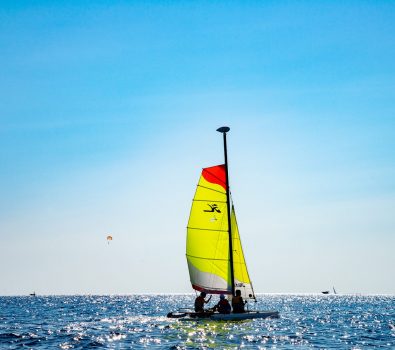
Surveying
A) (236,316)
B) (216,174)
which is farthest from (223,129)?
(236,316)

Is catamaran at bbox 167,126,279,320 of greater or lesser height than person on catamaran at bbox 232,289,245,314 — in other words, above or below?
above

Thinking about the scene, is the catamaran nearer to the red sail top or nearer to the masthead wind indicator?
the red sail top

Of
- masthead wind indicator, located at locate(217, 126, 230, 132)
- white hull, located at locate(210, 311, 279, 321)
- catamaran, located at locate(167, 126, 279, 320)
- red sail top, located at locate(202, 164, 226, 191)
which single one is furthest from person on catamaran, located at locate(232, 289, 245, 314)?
masthead wind indicator, located at locate(217, 126, 230, 132)

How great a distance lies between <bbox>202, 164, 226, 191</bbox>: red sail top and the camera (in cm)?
4422

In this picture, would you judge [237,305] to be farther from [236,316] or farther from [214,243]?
[214,243]

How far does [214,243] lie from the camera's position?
1740 inches

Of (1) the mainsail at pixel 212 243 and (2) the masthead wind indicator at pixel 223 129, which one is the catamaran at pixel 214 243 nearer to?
(1) the mainsail at pixel 212 243

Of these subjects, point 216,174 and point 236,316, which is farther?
point 216,174

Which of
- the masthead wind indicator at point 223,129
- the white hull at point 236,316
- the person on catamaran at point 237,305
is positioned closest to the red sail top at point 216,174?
the masthead wind indicator at point 223,129

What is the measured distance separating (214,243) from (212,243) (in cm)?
17

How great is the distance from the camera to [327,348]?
3281cm

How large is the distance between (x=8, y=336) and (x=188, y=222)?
16057 mm

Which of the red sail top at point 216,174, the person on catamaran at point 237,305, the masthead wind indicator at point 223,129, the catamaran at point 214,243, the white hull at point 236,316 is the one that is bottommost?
the white hull at point 236,316

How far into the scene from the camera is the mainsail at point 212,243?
43906 mm
